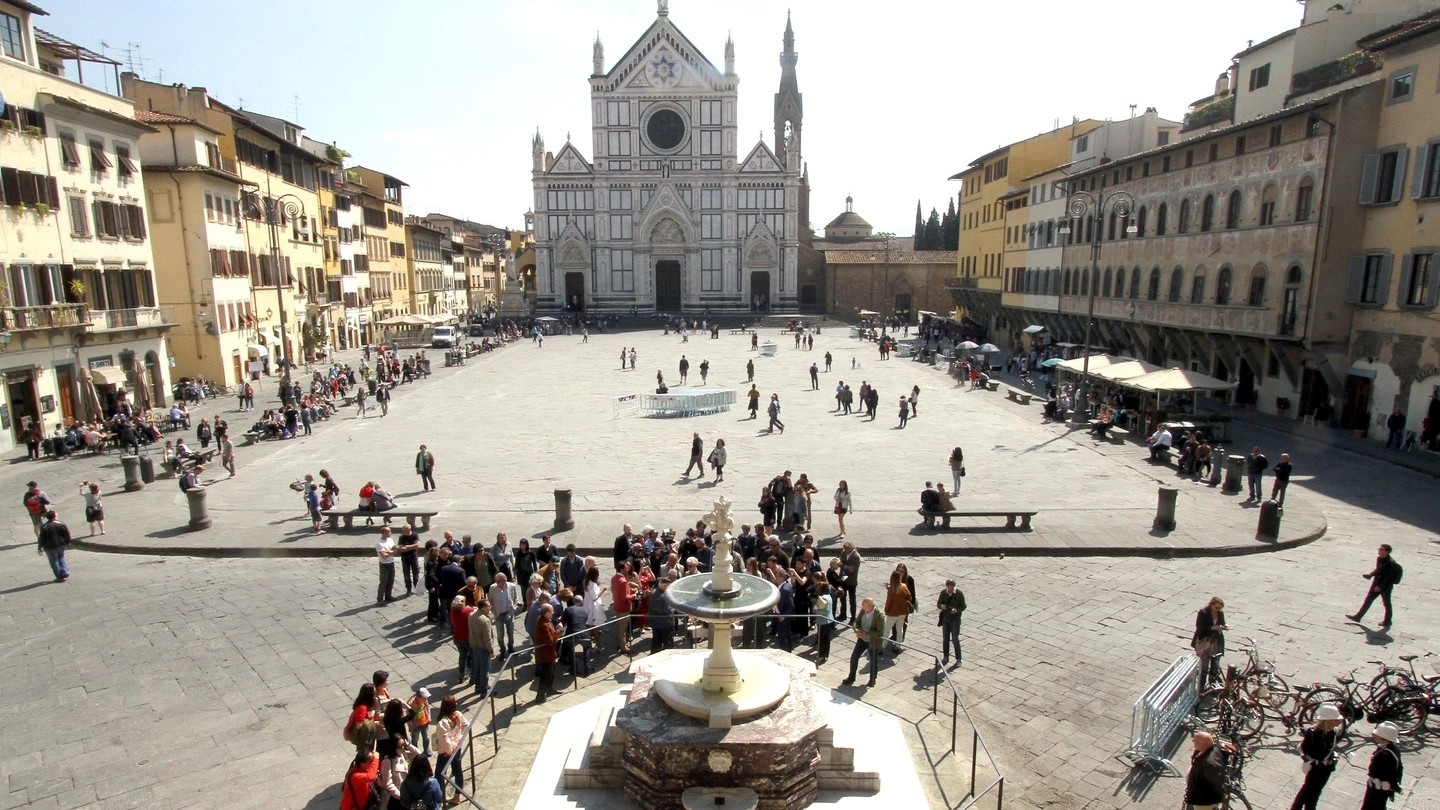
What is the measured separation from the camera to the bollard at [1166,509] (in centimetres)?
1498

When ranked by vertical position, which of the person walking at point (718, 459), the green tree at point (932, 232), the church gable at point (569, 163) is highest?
the church gable at point (569, 163)

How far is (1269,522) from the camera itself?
47.7 feet

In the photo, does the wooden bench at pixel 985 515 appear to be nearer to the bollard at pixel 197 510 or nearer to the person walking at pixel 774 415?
the person walking at pixel 774 415

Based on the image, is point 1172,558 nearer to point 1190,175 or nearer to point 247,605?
point 247,605

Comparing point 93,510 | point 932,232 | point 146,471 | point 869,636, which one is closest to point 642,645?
point 869,636

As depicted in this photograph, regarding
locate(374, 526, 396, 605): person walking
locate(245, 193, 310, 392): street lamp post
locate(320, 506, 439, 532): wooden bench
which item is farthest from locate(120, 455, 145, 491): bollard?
locate(245, 193, 310, 392): street lamp post

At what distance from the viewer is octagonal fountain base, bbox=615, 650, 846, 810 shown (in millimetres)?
7133

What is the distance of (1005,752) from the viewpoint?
8141 millimetres

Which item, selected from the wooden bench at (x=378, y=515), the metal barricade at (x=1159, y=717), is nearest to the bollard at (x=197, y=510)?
the wooden bench at (x=378, y=515)

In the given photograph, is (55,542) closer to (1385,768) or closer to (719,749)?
(719,749)

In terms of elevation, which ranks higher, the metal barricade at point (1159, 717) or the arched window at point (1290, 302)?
the arched window at point (1290, 302)

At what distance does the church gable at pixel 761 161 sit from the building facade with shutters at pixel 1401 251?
53.8 meters

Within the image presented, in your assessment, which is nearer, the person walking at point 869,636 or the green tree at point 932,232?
the person walking at point 869,636

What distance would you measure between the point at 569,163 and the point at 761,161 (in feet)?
57.0
